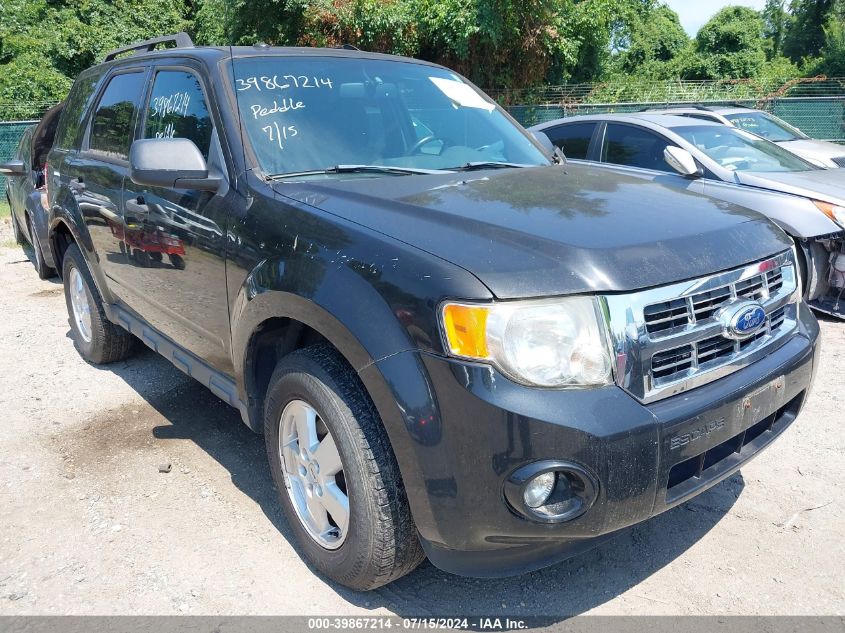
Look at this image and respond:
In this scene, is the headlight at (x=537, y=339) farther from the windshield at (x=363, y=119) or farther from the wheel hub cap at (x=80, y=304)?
the wheel hub cap at (x=80, y=304)

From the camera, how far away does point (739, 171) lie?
6.48 metres

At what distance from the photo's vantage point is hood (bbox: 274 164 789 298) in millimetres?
2078

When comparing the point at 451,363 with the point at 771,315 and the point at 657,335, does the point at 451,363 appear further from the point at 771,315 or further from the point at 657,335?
the point at 771,315

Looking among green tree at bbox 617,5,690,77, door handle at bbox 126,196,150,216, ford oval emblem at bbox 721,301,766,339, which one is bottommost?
ford oval emblem at bbox 721,301,766,339

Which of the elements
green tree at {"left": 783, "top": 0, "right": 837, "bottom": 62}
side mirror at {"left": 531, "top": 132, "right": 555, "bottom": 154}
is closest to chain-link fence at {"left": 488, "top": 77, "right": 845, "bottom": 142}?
side mirror at {"left": 531, "top": 132, "right": 555, "bottom": 154}

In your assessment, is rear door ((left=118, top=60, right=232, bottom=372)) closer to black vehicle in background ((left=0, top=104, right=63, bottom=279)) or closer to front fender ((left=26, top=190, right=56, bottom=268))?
front fender ((left=26, top=190, right=56, bottom=268))

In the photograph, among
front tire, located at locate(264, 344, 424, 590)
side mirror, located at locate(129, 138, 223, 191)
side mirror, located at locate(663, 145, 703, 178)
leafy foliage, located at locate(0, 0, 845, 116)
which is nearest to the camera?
front tire, located at locate(264, 344, 424, 590)

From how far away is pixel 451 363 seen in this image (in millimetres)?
1996

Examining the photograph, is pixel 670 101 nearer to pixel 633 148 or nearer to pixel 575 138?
pixel 575 138

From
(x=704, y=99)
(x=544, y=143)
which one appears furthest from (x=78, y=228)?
(x=704, y=99)

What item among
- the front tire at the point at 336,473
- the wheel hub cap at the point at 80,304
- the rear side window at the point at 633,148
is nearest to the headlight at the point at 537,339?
the front tire at the point at 336,473

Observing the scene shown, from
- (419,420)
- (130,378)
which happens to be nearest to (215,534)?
(419,420)

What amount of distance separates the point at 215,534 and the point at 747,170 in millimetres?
5717

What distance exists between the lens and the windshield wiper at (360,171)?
2.88 meters
